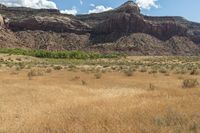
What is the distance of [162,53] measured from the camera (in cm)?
13838

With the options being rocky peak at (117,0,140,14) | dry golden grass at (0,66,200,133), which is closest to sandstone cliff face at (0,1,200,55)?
rocky peak at (117,0,140,14)

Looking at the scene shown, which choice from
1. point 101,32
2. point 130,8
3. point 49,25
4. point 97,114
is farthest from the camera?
point 130,8

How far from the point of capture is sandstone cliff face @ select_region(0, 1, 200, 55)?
453ft

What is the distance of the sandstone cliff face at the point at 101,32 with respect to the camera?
138 m

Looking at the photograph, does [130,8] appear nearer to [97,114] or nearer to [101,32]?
[101,32]

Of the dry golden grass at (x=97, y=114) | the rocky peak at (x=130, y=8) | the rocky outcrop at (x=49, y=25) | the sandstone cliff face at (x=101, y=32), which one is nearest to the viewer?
the dry golden grass at (x=97, y=114)

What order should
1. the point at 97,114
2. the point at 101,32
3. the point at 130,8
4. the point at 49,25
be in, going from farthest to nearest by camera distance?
1. the point at 130,8
2. the point at 101,32
3. the point at 49,25
4. the point at 97,114

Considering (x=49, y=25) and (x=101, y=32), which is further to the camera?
(x=101, y=32)

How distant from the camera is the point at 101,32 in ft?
506

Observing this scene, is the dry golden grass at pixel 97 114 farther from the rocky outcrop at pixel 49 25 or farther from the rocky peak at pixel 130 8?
the rocky peak at pixel 130 8

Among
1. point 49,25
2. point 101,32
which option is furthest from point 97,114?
point 101,32

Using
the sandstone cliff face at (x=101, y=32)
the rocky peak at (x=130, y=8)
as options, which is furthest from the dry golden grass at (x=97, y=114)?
the rocky peak at (x=130, y=8)

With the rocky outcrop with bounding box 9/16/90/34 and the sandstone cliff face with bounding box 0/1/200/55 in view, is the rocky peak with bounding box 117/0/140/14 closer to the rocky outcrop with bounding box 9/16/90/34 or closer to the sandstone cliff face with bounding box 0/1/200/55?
the sandstone cliff face with bounding box 0/1/200/55

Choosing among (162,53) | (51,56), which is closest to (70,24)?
(162,53)
